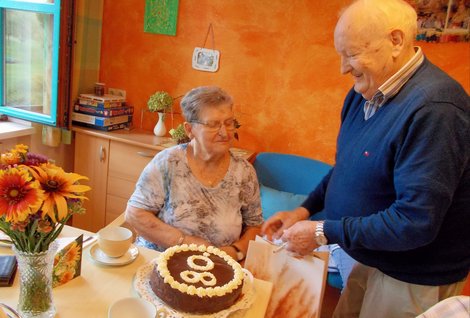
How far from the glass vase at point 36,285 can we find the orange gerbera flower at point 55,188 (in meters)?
0.14

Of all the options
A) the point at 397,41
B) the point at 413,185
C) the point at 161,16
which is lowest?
the point at 413,185

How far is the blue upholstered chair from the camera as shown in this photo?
257 centimetres

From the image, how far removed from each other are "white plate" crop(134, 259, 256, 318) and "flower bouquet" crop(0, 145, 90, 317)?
0.23 metres

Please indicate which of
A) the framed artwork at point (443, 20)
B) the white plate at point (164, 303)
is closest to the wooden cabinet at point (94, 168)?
the white plate at point (164, 303)

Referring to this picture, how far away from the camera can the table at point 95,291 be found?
101 cm

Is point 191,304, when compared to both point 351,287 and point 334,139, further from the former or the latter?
point 334,139

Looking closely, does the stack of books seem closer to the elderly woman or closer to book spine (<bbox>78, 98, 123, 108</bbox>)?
book spine (<bbox>78, 98, 123, 108</bbox>)

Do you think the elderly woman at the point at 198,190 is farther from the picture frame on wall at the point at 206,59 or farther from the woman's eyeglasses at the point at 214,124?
the picture frame on wall at the point at 206,59

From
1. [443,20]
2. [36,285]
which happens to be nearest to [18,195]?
[36,285]

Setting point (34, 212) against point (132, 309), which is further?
point (132, 309)

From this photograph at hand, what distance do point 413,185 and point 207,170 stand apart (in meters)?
0.85

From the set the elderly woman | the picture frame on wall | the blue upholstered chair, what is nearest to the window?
the picture frame on wall

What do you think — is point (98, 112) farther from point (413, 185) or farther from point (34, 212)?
point (413, 185)

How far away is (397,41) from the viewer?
1195 mm
